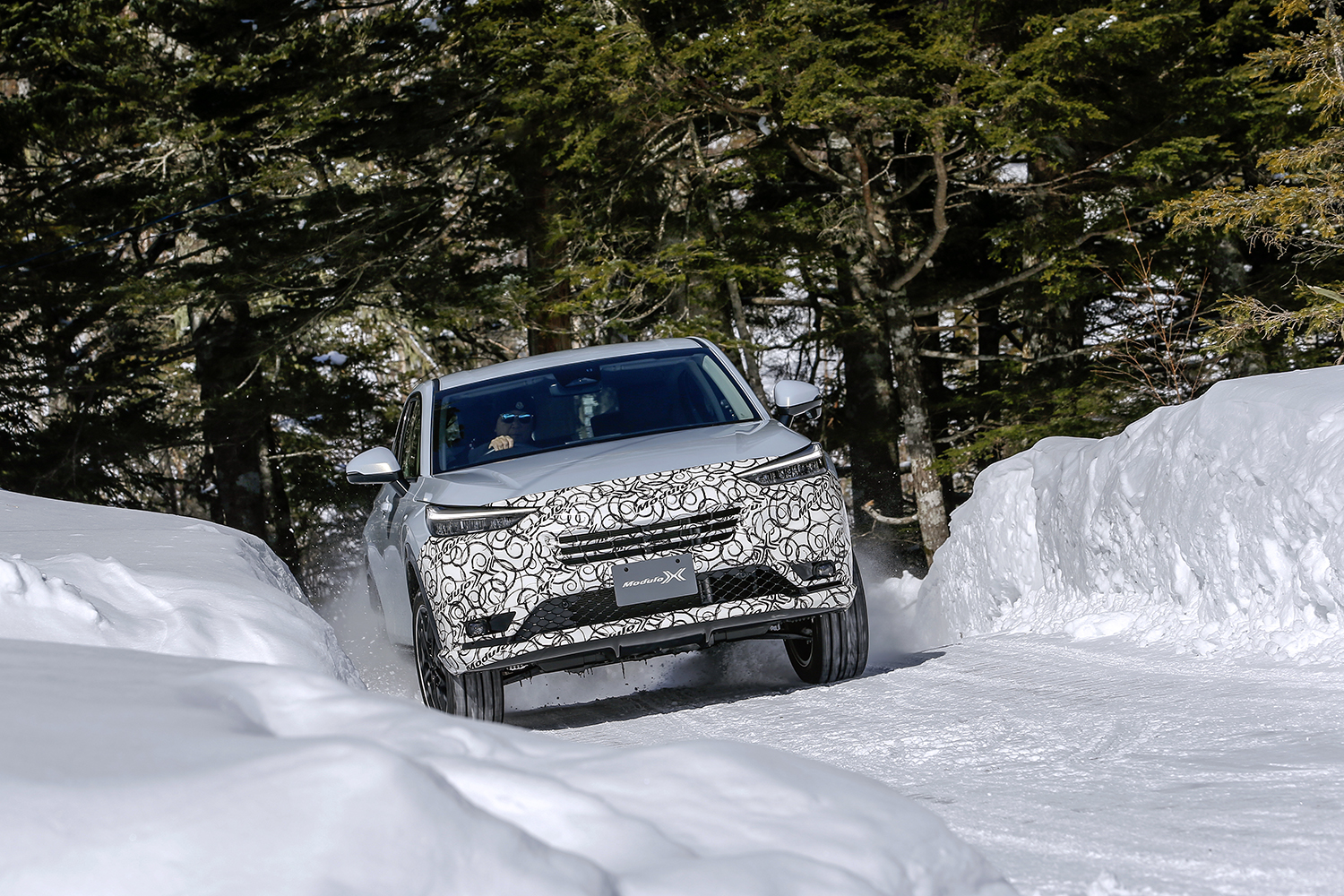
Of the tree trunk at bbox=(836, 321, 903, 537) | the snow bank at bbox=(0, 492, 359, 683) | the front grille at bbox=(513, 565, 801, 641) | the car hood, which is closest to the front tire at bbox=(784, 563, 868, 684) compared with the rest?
the front grille at bbox=(513, 565, 801, 641)

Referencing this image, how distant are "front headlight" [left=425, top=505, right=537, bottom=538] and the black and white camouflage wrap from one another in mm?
28

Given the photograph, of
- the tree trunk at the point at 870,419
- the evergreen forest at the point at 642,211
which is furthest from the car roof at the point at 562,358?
the tree trunk at the point at 870,419

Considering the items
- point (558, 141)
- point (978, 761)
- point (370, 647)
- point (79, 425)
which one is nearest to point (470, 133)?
point (558, 141)

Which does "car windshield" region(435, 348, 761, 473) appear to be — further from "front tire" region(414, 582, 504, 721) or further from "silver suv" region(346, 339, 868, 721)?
"front tire" region(414, 582, 504, 721)

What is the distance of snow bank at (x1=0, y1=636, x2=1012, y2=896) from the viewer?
1744 millimetres

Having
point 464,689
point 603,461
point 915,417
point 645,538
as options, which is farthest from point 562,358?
point 915,417

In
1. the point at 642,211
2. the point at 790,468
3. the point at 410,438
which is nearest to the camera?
the point at 790,468

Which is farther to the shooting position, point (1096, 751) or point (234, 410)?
point (234, 410)

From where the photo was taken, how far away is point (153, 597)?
15.4ft

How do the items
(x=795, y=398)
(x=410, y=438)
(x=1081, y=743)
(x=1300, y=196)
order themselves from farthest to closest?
1. (x=1300, y=196)
2. (x=410, y=438)
3. (x=795, y=398)
4. (x=1081, y=743)

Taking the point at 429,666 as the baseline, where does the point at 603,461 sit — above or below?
above

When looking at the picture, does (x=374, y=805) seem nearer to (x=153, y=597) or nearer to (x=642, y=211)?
(x=153, y=597)

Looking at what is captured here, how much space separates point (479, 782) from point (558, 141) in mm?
16889

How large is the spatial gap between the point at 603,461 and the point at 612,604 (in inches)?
26.3
